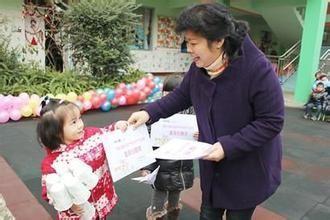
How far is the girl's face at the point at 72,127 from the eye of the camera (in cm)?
150

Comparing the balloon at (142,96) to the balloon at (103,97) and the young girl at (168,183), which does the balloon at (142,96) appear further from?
the young girl at (168,183)

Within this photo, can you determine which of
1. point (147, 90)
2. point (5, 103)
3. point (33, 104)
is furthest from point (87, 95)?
point (147, 90)

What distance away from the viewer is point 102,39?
6242 mm

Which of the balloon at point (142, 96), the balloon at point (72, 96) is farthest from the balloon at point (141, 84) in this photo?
the balloon at point (72, 96)

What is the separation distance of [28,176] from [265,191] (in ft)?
8.16

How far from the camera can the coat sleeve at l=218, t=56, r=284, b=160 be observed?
1.27 m

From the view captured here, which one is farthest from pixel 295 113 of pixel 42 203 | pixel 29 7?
pixel 29 7

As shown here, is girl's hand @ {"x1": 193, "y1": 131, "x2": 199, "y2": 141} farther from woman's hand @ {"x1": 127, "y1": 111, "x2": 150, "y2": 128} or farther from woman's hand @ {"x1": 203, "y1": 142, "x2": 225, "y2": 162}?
woman's hand @ {"x1": 203, "y1": 142, "x2": 225, "y2": 162}

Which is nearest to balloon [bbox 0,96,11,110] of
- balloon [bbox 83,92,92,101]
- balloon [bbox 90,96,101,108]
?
balloon [bbox 83,92,92,101]

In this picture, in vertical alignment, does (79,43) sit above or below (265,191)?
above

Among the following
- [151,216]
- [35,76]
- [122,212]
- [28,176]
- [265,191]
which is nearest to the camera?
[265,191]

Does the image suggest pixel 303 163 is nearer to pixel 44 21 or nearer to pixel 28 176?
pixel 28 176

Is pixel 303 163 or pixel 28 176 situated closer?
pixel 28 176

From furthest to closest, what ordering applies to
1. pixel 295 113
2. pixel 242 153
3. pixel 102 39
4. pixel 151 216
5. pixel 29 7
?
pixel 29 7 < pixel 295 113 < pixel 102 39 < pixel 151 216 < pixel 242 153
